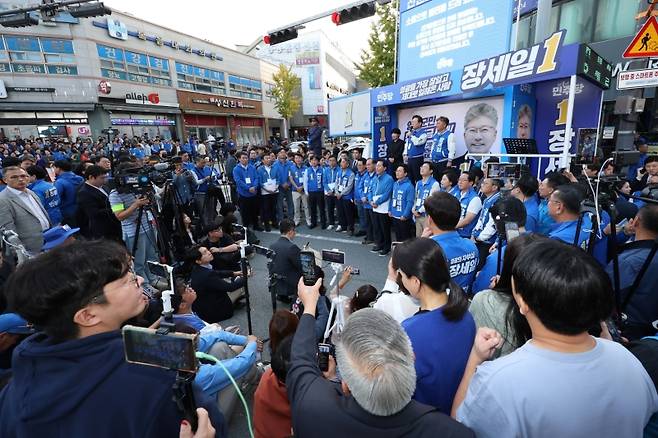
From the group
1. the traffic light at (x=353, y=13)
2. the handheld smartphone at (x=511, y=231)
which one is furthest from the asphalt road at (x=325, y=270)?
the traffic light at (x=353, y=13)

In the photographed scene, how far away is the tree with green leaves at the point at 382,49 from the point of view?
18.5 meters

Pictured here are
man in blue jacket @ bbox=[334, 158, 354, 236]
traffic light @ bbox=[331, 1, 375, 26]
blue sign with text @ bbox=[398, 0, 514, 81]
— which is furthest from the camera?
traffic light @ bbox=[331, 1, 375, 26]

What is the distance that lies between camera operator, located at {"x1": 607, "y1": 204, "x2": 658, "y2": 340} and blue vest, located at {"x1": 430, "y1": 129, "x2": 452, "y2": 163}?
217 inches

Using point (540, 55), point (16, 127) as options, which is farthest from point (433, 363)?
point (16, 127)

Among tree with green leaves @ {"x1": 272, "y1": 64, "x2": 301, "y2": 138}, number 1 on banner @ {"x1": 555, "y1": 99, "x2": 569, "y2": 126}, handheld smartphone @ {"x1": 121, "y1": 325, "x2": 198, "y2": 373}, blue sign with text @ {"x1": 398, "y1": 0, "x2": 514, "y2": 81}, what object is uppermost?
tree with green leaves @ {"x1": 272, "y1": 64, "x2": 301, "y2": 138}

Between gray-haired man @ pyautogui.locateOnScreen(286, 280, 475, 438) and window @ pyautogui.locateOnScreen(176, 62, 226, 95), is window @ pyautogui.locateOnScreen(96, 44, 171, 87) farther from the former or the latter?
gray-haired man @ pyautogui.locateOnScreen(286, 280, 475, 438)

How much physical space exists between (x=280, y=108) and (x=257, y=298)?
36.3 metres

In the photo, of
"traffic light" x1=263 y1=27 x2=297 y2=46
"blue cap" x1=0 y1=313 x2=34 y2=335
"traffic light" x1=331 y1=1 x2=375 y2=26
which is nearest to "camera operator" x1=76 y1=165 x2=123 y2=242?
"blue cap" x1=0 y1=313 x2=34 y2=335

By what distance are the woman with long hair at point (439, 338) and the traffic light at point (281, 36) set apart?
13.8 metres

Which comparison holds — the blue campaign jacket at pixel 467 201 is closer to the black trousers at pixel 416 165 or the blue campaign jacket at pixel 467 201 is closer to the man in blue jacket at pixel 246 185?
the black trousers at pixel 416 165

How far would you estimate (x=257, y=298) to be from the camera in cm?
507

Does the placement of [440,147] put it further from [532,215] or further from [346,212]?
[532,215]

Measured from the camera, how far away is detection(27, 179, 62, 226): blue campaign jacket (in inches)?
206

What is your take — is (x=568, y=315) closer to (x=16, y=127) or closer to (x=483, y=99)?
(x=483, y=99)
